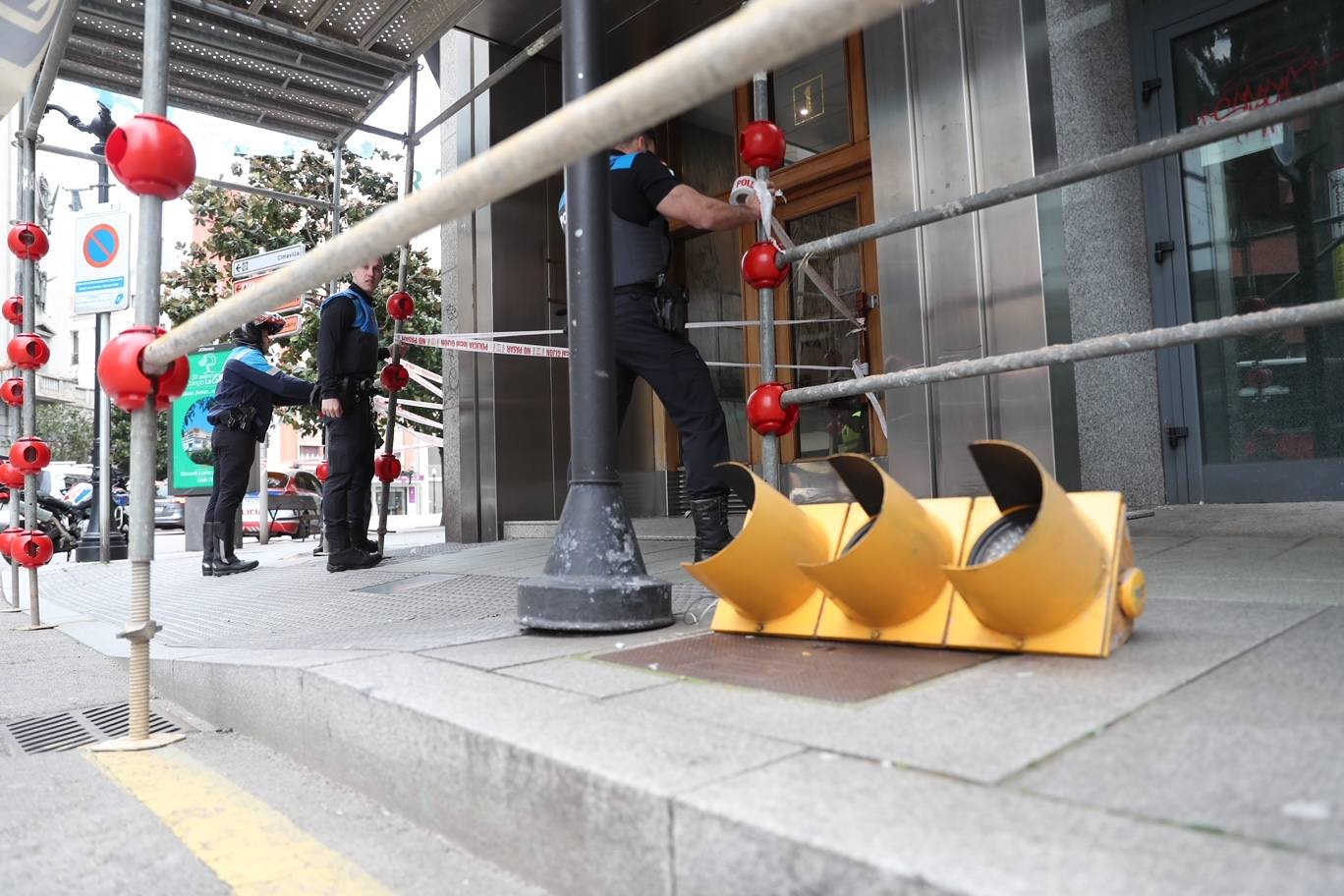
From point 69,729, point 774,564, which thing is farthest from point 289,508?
point 774,564

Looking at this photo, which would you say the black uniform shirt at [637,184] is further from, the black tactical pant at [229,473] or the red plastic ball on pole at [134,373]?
the black tactical pant at [229,473]

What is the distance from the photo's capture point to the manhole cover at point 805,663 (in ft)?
5.80

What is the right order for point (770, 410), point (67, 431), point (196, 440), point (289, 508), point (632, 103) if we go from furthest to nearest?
1. point (67, 431)
2. point (289, 508)
3. point (196, 440)
4. point (770, 410)
5. point (632, 103)

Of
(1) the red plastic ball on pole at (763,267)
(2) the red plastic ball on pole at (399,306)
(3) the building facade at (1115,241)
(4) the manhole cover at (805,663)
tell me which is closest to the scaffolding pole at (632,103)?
(4) the manhole cover at (805,663)

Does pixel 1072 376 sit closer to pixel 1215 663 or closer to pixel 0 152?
pixel 1215 663

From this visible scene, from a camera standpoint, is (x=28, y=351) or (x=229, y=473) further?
(x=229, y=473)

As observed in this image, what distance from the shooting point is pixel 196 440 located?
38.4ft

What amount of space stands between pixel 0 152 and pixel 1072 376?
8.81 metres

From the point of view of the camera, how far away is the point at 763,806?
3.70 feet

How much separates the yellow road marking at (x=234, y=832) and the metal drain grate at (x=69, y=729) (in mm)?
377

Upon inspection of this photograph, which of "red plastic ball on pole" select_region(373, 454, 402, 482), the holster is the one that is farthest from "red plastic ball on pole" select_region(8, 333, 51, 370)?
the holster

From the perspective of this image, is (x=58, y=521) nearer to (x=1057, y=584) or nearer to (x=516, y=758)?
(x=516, y=758)

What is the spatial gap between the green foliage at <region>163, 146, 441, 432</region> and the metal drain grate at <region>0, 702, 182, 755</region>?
13.8 metres

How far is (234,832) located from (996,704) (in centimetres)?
153
